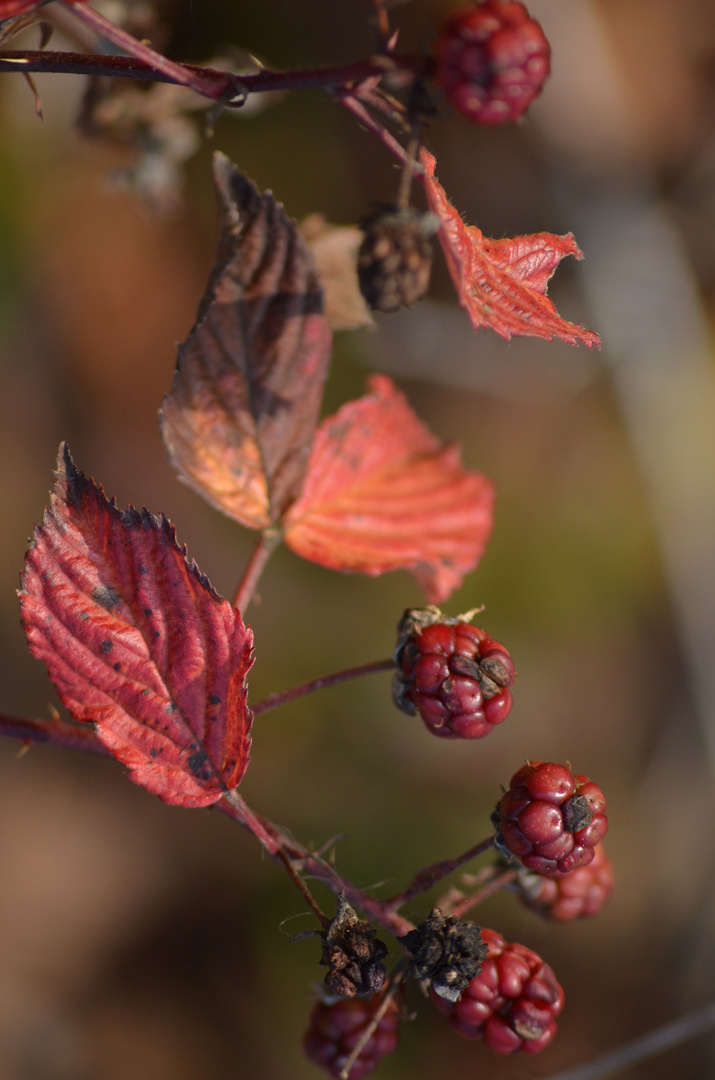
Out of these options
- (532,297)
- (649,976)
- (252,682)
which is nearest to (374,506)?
(532,297)

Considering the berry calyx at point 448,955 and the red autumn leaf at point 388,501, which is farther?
the red autumn leaf at point 388,501

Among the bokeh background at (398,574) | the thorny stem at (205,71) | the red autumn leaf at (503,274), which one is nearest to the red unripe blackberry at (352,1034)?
the red autumn leaf at (503,274)

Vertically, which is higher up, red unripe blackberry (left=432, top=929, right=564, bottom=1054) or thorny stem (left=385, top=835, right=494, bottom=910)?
thorny stem (left=385, top=835, right=494, bottom=910)

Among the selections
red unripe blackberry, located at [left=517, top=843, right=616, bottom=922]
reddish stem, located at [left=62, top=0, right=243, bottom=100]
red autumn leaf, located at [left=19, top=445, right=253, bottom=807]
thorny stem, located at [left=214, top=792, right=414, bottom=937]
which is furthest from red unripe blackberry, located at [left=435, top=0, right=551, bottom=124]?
red unripe blackberry, located at [left=517, top=843, right=616, bottom=922]

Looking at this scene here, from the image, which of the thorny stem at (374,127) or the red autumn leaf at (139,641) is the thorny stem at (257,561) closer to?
the red autumn leaf at (139,641)

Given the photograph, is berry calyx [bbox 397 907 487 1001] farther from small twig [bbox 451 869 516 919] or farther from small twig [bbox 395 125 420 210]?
small twig [bbox 395 125 420 210]

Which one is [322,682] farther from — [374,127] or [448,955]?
[374,127]
